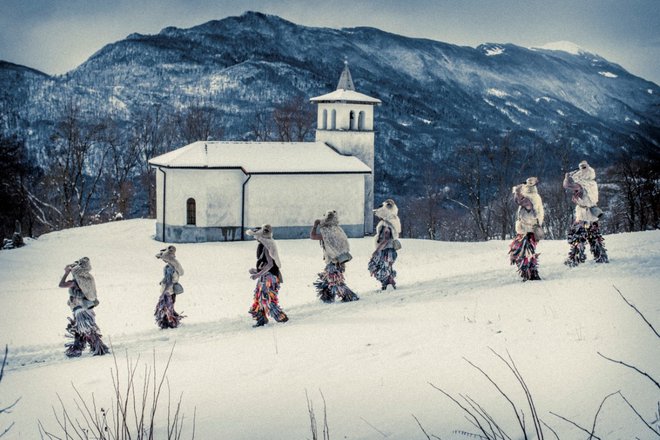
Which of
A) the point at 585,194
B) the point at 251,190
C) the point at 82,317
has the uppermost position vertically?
the point at 251,190

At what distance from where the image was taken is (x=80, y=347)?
35.7ft

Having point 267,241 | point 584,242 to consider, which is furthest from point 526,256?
point 267,241

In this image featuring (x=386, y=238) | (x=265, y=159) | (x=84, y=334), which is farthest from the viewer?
(x=265, y=159)

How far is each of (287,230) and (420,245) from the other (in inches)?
256

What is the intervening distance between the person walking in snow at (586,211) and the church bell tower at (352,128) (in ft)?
68.8

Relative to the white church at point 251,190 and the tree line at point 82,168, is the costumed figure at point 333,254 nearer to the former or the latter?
the white church at point 251,190

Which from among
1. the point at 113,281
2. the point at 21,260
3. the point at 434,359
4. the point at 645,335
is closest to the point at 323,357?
the point at 434,359

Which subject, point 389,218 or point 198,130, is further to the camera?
point 198,130

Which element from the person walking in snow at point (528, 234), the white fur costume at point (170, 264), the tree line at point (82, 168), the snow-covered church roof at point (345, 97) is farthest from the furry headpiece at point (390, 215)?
the tree line at point (82, 168)

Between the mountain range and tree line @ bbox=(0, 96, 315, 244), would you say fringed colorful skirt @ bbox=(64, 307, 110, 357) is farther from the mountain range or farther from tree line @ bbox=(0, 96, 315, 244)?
the mountain range

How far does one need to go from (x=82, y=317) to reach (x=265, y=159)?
21871mm

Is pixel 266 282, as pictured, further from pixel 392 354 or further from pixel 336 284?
pixel 392 354

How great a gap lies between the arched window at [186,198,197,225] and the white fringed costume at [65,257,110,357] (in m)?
19.9

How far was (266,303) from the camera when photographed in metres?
11.7
